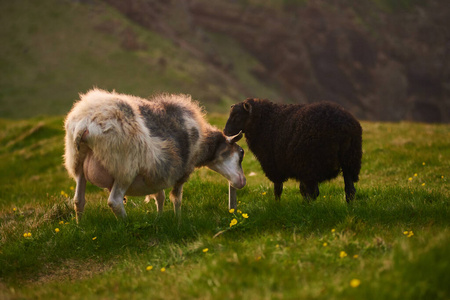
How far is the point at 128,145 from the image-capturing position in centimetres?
514

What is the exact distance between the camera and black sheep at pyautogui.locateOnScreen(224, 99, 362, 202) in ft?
18.5

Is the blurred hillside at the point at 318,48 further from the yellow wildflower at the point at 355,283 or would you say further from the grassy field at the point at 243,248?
the yellow wildflower at the point at 355,283

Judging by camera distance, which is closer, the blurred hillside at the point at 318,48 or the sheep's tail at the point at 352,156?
the sheep's tail at the point at 352,156

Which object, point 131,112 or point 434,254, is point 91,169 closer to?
point 131,112

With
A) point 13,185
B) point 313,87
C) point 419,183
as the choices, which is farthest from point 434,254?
point 313,87

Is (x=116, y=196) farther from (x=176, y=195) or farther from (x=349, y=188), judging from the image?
(x=349, y=188)

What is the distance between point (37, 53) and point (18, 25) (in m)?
5.47

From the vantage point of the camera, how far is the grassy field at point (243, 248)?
10.9 ft

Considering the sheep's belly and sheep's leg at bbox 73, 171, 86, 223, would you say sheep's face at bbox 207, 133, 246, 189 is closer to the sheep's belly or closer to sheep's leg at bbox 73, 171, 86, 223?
the sheep's belly

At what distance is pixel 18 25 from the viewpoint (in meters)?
50.6

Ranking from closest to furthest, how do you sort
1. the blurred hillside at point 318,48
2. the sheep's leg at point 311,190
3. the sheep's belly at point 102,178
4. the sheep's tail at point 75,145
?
the sheep's tail at point 75,145
the sheep's belly at point 102,178
the sheep's leg at point 311,190
the blurred hillside at point 318,48

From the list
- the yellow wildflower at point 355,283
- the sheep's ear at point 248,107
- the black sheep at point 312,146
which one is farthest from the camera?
the sheep's ear at point 248,107

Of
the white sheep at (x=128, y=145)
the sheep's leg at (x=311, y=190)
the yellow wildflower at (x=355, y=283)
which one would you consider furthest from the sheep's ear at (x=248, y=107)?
the yellow wildflower at (x=355, y=283)

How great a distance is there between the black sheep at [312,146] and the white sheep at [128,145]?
126cm
